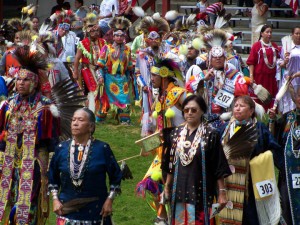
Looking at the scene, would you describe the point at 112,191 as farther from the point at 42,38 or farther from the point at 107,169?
the point at 42,38

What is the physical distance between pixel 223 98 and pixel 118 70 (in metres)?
5.71

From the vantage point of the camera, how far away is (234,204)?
786 cm

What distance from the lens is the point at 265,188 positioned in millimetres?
7891

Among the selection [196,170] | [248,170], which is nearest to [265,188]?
[248,170]

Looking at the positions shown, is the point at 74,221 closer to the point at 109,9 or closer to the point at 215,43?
the point at 215,43

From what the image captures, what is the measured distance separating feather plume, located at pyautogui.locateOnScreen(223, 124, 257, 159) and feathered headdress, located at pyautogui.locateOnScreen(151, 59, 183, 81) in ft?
4.89

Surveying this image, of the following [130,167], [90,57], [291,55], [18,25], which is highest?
[18,25]

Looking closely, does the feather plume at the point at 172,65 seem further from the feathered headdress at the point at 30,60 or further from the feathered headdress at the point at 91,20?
the feathered headdress at the point at 91,20

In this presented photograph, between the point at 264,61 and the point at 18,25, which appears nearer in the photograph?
the point at 18,25

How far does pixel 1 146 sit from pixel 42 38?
3.11m

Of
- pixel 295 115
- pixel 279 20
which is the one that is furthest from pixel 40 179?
pixel 279 20

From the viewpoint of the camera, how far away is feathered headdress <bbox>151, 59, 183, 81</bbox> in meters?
9.11

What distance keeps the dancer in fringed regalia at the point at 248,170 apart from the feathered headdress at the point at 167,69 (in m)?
1.20

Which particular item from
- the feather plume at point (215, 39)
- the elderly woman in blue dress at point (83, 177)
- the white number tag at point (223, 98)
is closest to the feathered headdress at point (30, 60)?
Answer: the elderly woman in blue dress at point (83, 177)
